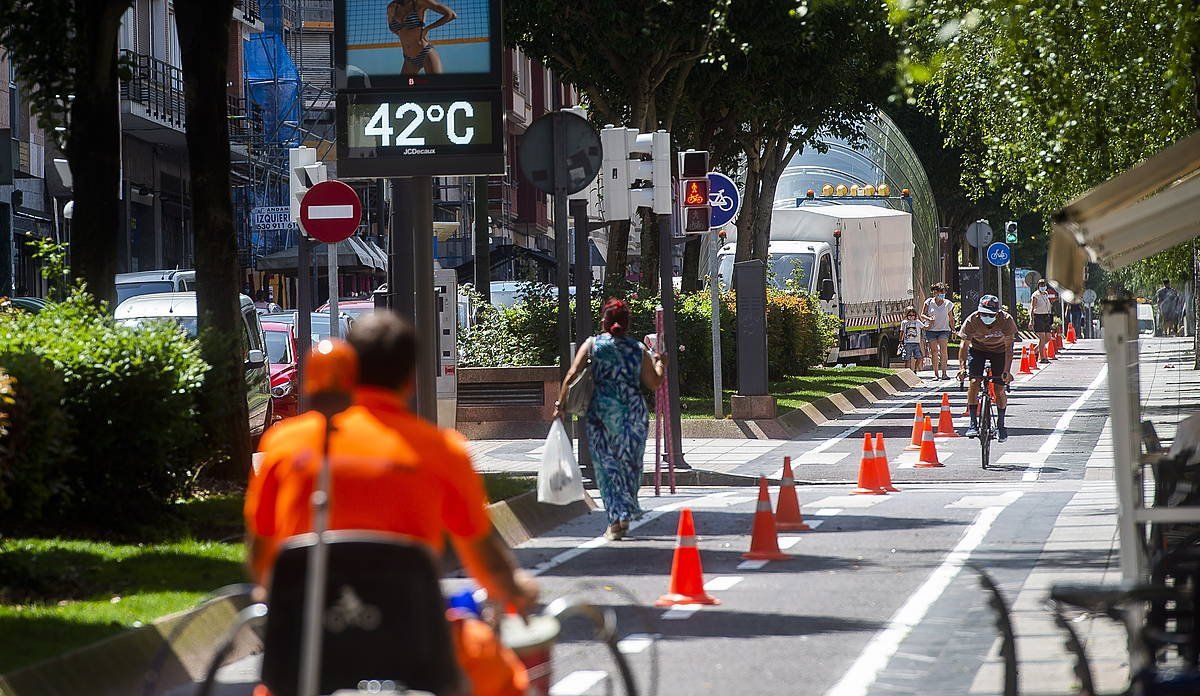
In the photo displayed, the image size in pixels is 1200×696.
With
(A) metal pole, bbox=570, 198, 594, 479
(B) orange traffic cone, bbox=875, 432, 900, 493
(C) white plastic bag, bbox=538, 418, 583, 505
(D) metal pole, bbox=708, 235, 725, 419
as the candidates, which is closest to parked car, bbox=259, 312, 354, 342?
(D) metal pole, bbox=708, 235, 725, 419

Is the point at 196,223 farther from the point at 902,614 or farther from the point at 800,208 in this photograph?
the point at 800,208

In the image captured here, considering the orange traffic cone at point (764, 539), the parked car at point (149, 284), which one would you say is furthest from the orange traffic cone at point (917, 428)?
the parked car at point (149, 284)

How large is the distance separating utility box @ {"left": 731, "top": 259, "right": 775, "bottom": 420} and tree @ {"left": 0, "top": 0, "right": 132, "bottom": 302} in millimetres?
10938

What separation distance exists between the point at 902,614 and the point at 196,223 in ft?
24.4

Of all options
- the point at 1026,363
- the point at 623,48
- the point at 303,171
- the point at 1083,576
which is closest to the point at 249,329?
the point at 303,171

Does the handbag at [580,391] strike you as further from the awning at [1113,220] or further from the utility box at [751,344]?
the utility box at [751,344]

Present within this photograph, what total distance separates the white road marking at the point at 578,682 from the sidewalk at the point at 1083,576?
4.42ft

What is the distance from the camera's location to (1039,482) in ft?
60.9

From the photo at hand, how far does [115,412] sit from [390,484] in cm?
817

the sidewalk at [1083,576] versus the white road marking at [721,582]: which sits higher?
the sidewalk at [1083,576]

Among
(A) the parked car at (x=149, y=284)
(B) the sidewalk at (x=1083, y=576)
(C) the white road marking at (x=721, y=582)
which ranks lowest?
(C) the white road marking at (x=721, y=582)

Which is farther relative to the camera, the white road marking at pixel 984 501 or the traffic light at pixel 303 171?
the traffic light at pixel 303 171

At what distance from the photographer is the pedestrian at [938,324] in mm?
37688

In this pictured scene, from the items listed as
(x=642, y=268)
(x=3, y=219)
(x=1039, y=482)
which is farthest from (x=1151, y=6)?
(x=3, y=219)
